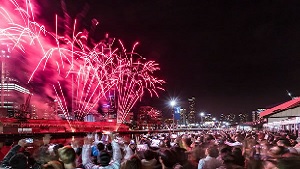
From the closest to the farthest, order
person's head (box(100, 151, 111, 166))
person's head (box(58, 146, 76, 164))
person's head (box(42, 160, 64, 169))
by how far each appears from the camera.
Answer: person's head (box(42, 160, 64, 169))
person's head (box(58, 146, 76, 164))
person's head (box(100, 151, 111, 166))

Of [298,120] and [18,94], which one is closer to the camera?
[298,120]

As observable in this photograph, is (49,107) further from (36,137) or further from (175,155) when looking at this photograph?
(175,155)

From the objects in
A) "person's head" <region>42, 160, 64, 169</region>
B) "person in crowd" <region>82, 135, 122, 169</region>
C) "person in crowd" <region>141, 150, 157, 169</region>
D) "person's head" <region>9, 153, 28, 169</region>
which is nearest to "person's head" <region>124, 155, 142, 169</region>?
"person in crowd" <region>82, 135, 122, 169</region>

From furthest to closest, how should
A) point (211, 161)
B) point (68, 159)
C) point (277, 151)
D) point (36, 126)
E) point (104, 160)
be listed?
1. point (36, 126)
2. point (277, 151)
3. point (211, 161)
4. point (104, 160)
5. point (68, 159)

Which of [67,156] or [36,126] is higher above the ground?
[36,126]

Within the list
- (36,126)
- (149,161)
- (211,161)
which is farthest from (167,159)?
(36,126)

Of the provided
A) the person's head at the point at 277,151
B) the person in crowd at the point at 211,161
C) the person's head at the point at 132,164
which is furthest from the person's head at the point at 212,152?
the person's head at the point at 132,164

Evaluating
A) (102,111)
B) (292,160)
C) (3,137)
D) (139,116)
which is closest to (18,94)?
(102,111)

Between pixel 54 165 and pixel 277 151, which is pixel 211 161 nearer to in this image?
pixel 277 151

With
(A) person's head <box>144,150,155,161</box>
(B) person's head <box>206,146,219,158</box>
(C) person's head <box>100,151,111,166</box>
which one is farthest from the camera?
(B) person's head <box>206,146,219,158</box>

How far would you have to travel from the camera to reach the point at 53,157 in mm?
7238

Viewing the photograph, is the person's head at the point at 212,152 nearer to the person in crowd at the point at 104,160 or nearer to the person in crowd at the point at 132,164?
the person in crowd at the point at 104,160

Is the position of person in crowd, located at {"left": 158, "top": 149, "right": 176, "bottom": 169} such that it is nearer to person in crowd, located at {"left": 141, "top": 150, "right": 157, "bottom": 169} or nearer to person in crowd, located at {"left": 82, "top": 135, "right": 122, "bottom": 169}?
person in crowd, located at {"left": 141, "top": 150, "right": 157, "bottom": 169}

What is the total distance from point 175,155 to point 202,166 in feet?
3.16
